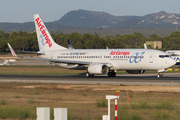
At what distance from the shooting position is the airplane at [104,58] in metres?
40.5

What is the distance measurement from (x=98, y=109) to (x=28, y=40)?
159 metres

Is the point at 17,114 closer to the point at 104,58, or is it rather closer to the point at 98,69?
the point at 98,69

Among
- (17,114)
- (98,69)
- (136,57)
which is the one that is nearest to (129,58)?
(136,57)

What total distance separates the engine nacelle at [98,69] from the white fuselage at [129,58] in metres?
1.45

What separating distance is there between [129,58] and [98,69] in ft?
14.9

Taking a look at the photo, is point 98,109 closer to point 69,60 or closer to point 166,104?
point 166,104

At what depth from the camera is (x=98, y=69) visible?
41312 millimetres

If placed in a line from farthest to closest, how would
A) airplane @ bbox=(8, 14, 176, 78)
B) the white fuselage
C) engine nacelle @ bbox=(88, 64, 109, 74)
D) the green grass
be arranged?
1. engine nacelle @ bbox=(88, 64, 109, 74)
2. airplane @ bbox=(8, 14, 176, 78)
3. the white fuselage
4. the green grass

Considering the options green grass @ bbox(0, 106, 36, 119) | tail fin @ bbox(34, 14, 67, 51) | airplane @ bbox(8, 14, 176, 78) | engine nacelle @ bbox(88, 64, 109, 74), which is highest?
tail fin @ bbox(34, 14, 67, 51)

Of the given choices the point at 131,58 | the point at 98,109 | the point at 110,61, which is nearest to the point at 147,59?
the point at 131,58

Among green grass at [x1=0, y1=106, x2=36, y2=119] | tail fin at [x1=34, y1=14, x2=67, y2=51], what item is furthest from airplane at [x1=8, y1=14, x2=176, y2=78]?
green grass at [x1=0, y1=106, x2=36, y2=119]

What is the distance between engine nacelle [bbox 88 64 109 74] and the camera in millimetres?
41278

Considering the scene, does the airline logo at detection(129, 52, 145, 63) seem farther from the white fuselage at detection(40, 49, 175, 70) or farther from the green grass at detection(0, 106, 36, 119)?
the green grass at detection(0, 106, 36, 119)

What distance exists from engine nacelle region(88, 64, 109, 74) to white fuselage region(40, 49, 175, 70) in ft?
4.77
